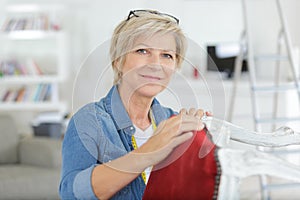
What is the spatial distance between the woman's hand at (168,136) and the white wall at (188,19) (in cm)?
454

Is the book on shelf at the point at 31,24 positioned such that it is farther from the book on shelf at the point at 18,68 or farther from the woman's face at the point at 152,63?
the woman's face at the point at 152,63

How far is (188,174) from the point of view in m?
0.88

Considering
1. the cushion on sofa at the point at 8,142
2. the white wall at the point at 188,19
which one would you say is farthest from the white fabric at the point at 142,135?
the white wall at the point at 188,19

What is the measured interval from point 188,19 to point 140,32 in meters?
4.72

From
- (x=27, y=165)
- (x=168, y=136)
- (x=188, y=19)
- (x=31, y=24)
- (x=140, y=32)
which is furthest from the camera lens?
(x=188, y=19)

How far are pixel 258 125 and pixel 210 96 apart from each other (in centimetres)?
253

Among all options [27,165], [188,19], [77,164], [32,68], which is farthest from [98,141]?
[188,19]

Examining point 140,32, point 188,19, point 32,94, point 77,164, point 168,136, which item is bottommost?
point 32,94

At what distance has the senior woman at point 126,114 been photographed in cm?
95

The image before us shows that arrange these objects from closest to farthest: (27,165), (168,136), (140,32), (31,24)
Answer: (168,136) → (140,32) → (27,165) → (31,24)

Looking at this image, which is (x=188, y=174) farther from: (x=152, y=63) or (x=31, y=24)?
(x=31, y=24)

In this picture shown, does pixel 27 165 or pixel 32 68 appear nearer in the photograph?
pixel 27 165

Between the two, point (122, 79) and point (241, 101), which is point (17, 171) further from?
point (122, 79)

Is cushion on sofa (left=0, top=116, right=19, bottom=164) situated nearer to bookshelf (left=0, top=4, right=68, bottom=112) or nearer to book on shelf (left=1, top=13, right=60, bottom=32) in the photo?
bookshelf (left=0, top=4, right=68, bottom=112)
